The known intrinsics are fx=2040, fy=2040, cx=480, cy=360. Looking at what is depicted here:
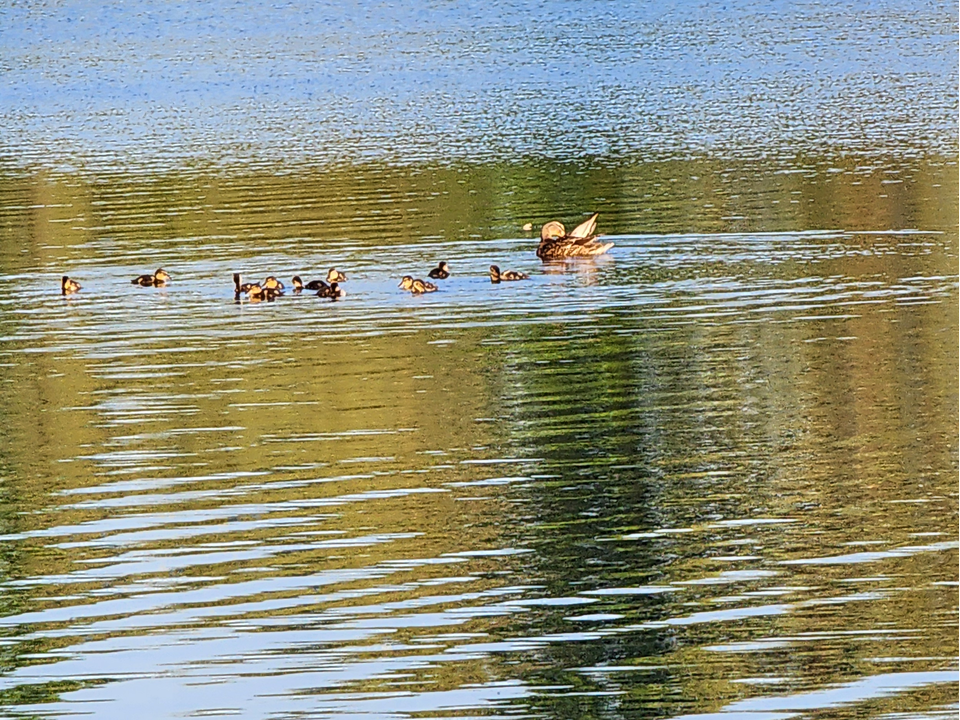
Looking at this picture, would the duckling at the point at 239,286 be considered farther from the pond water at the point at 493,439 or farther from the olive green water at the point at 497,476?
the pond water at the point at 493,439

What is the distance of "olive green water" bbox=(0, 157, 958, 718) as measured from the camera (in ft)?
30.3

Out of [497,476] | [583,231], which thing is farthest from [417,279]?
→ [497,476]

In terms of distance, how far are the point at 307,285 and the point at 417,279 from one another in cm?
124

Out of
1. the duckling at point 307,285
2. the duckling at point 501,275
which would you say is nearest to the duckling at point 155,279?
the duckling at point 307,285

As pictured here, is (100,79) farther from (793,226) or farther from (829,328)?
(829,328)

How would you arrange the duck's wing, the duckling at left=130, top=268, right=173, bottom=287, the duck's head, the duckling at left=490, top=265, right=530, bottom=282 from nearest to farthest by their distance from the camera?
the duckling at left=490, top=265, right=530, bottom=282
the duckling at left=130, top=268, right=173, bottom=287
the duck's wing
the duck's head

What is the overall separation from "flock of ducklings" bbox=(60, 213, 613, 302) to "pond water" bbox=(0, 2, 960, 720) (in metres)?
0.22

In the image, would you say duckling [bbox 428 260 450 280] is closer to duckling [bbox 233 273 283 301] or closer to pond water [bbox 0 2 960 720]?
pond water [bbox 0 2 960 720]

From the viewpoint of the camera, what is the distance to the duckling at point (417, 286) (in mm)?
19391

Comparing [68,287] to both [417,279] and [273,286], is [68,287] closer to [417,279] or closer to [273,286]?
[273,286]

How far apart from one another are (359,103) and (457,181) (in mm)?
18442

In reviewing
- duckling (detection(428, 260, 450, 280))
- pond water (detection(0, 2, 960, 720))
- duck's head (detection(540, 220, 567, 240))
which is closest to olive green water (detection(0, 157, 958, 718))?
pond water (detection(0, 2, 960, 720))

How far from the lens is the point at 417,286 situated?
1939cm

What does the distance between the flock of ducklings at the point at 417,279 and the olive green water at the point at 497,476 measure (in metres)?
0.19
